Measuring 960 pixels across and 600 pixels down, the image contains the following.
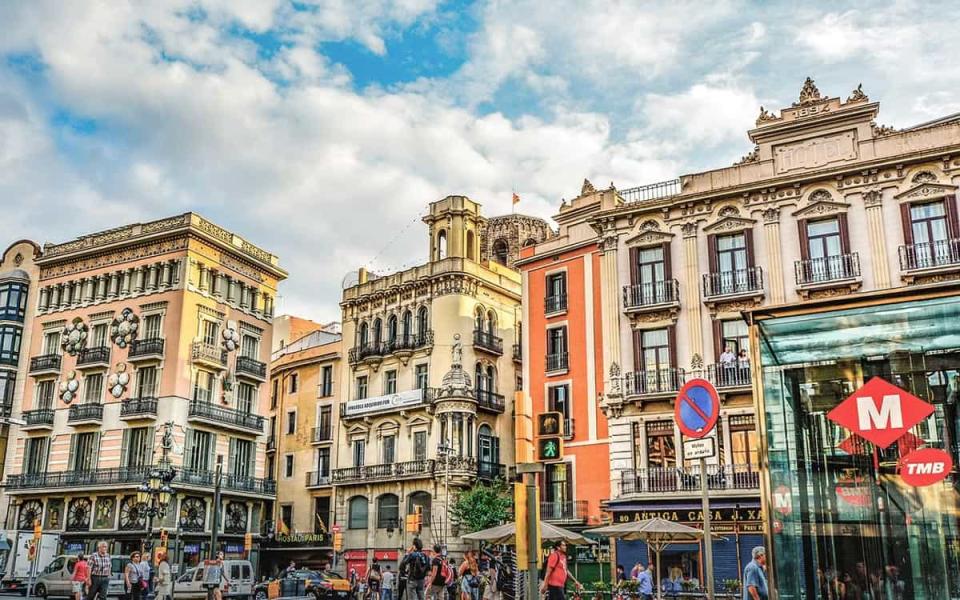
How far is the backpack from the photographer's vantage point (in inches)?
815

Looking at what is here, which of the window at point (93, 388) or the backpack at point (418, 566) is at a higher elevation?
the window at point (93, 388)

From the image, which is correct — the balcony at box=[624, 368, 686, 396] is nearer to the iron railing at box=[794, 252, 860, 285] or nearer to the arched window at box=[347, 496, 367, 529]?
the iron railing at box=[794, 252, 860, 285]

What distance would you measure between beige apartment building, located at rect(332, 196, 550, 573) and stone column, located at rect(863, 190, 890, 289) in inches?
776

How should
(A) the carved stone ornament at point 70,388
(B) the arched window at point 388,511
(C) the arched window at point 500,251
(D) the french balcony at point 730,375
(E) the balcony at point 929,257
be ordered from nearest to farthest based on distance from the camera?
(E) the balcony at point 929,257
(D) the french balcony at point 730,375
(B) the arched window at point 388,511
(A) the carved stone ornament at point 70,388
(C) the arched window at point 500,251

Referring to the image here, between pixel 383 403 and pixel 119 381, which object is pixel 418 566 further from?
pixel 119 381

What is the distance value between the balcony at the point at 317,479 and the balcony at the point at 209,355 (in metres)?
7.78

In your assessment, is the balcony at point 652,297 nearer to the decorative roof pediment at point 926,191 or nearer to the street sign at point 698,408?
the decorative roof pediment at point 926,191

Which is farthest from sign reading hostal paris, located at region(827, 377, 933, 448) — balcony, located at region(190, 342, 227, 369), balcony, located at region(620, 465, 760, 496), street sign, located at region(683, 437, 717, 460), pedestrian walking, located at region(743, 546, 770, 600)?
balcony, located at region(190, 342, 227, 369)

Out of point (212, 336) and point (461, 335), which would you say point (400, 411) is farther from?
point (212, 336)

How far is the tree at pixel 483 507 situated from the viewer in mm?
41344

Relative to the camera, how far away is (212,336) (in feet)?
166

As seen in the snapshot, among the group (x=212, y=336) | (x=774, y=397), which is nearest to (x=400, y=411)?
(x=212, y=336)

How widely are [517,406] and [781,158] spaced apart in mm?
25739

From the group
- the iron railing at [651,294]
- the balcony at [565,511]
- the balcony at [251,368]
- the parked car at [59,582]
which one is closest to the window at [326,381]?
the balcony at [251,368]
